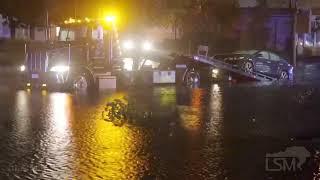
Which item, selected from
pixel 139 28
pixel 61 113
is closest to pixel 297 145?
pixel 61 113

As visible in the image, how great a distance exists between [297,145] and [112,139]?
3.54m

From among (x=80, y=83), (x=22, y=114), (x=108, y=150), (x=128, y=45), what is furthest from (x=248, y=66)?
(x=108, y=150)

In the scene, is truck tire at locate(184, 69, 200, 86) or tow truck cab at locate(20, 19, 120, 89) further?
truck tire at locate(184, 69, 200, 86)

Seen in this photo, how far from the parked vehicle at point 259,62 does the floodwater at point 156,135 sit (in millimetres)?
7239

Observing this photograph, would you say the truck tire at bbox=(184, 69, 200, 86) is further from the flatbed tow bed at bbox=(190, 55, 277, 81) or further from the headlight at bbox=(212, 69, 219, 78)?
the headlight at bbox=(212, 69, 219, 78)

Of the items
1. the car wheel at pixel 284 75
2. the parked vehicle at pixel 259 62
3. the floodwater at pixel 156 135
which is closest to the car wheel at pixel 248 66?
the parked vehicle at pixel 259 62

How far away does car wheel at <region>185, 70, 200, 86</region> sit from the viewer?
24.3 meters

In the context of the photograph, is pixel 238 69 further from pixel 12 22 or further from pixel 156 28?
pixel 156 28

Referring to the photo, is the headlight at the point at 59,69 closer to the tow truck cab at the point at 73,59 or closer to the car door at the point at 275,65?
the tow truck cab at the point at 73,59

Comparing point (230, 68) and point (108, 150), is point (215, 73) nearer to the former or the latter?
point (230, 68)

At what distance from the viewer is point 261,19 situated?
4291 cm

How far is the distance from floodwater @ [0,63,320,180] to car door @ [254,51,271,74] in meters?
7.45

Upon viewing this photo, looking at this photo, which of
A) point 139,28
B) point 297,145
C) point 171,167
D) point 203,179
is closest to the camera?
point 203,179

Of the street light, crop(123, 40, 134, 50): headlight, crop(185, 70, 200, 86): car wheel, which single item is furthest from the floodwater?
crop(185, 70, 200, 86): car wheel
